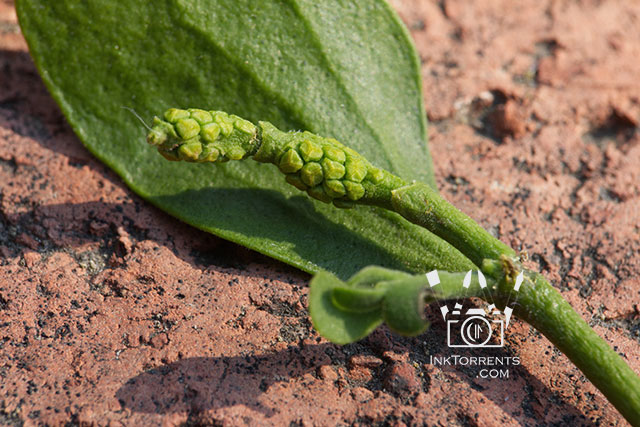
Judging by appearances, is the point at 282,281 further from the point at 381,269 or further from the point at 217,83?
the point at 217,83

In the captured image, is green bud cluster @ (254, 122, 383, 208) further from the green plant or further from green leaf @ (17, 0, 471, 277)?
green leaf @ (17, 0, 471, 277)

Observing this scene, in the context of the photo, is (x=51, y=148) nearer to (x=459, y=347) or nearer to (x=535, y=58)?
(x=459, y=347)

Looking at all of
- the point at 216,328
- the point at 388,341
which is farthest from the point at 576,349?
the point at 216,328

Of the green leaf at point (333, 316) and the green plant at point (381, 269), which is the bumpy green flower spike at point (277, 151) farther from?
the green leaf at point (333, 316)

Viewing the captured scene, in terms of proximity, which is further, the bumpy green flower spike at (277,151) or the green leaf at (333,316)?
the bumpy green flower spike at (277,151)

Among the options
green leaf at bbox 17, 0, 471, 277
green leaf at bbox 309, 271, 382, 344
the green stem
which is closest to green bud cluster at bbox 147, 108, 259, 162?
green leaf at bbox 17, 0, 471, 277

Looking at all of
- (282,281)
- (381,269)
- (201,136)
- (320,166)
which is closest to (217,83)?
(201,136)

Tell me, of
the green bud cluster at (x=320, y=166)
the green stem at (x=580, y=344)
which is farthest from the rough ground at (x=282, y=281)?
the green bud cluster at (x=320, y=166)

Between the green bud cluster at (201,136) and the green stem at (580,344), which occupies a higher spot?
the green stem at (580,344)
